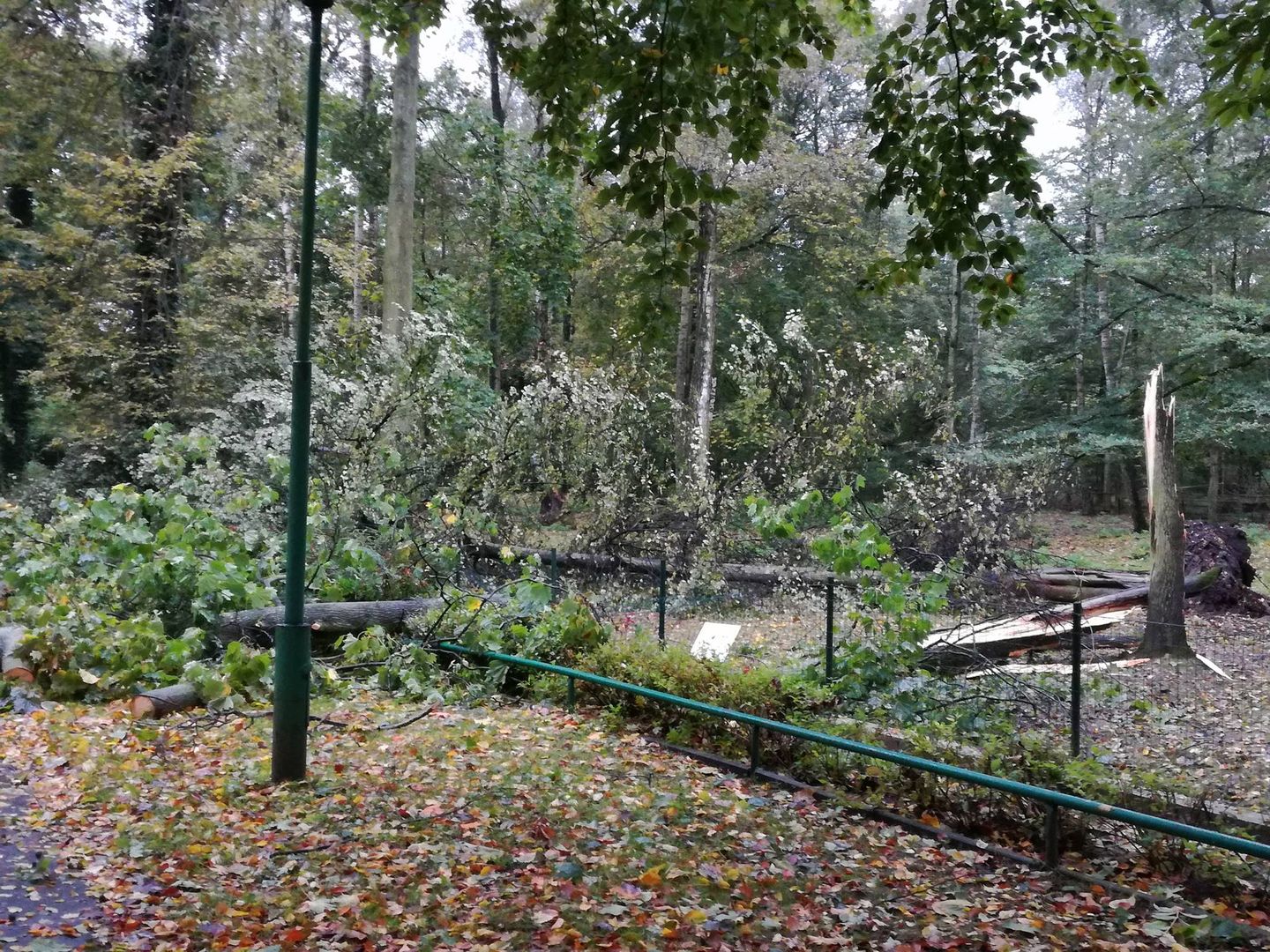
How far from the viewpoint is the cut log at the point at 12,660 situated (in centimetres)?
804

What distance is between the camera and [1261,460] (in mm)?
29078

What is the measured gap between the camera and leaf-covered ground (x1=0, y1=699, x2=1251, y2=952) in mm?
4211

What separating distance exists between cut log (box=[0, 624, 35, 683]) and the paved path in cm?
327

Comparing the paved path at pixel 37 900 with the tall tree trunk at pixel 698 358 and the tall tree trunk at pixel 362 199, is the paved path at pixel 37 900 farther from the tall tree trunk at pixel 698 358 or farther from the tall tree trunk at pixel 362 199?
the tall tree trunk at pixel 362 199

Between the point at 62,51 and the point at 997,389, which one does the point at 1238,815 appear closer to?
the point at 62,51

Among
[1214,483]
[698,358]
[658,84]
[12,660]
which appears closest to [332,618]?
[12,660]

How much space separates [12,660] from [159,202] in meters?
13.2

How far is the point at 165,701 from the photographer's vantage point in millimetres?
7727

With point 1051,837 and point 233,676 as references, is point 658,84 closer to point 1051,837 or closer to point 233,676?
point 1051,837

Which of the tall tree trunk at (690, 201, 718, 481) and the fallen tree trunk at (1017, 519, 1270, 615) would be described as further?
the tall tree trunk at (690, 201, 718, 481)

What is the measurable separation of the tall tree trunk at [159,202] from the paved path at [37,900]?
49.2 feet

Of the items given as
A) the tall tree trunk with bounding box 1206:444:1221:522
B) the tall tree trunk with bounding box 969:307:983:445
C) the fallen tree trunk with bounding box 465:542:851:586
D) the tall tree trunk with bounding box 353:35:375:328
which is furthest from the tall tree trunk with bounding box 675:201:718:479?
the tall tree trunk with bounding box 1206:444:1221:522

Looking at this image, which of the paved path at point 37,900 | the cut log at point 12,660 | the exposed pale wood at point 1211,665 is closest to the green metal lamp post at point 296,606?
the paved path at point 37,900

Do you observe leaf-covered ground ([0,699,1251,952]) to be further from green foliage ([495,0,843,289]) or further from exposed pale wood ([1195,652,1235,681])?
exposed pale wood ([1195,652,1235,681])
